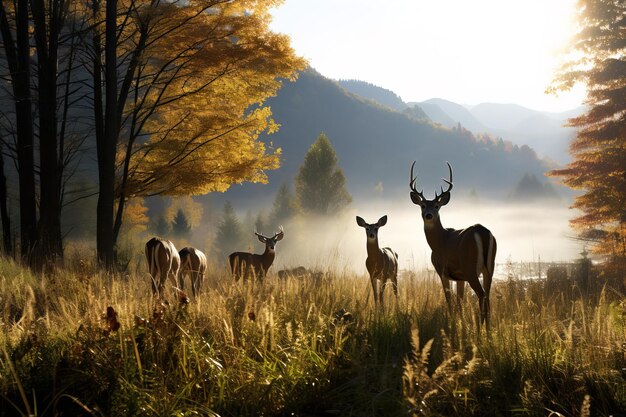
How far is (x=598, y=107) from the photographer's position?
18.4m

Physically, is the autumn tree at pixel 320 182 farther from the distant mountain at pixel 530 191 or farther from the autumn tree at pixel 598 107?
the distant mountain at pixel 530 191

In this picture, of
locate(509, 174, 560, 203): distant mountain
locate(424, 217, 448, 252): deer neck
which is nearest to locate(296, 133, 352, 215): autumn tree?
locate(424, 217, 448, 252): deer neck

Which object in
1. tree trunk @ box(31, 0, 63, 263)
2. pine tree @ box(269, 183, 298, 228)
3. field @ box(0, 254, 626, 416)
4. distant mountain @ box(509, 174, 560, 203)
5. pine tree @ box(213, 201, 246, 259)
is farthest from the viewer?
distant mountain @ box(509, 174, 560, 203)

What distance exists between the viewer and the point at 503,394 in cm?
373

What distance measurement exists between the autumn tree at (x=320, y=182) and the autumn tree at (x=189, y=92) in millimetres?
32484

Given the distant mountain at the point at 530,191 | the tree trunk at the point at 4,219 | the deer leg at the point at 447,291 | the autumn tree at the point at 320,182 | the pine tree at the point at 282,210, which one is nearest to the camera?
the deer leg at the point at 447,291

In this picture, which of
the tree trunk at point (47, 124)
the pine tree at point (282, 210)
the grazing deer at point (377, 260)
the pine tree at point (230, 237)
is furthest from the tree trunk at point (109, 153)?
the pine tree at point (282, 210)

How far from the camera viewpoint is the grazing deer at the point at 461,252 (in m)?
6.36

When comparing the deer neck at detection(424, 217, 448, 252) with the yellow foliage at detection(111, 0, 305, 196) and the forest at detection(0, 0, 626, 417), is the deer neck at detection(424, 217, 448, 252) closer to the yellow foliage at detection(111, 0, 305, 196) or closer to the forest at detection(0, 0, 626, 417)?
the forest at detection(0, 0, 626, 417)

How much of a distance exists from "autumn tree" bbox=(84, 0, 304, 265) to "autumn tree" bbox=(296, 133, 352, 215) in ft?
107

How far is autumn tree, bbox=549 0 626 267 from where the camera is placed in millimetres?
17422

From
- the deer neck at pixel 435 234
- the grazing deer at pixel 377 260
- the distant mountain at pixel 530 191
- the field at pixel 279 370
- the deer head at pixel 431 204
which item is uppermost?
the distant mountain at pixel 530 191

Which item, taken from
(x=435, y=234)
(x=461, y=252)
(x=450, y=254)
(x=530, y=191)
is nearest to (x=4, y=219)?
(x=435, y=234)

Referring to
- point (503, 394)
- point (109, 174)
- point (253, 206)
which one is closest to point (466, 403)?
point (503, 394)
